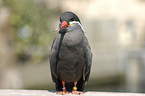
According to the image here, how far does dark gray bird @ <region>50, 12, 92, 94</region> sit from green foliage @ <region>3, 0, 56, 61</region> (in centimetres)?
602

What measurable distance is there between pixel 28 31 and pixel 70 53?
661cm

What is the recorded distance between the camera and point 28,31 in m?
9.76

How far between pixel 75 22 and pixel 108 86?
27.1 ft

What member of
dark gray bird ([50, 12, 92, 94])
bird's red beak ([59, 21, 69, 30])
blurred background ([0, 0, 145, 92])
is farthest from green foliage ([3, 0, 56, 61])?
bird's red beak ([59, 21, 69, 30])

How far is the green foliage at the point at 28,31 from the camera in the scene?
372 inches

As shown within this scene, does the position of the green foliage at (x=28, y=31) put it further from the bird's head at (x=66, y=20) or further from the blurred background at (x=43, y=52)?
the bird's head at (x=66, y=20)

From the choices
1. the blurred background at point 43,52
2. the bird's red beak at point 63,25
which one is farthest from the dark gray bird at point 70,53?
the blurred background at point 43,52

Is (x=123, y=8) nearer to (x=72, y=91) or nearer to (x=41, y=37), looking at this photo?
(x=41, y=37)

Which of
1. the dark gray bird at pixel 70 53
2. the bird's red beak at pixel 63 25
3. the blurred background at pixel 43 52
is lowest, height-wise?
the blurred background at pixel 43 52

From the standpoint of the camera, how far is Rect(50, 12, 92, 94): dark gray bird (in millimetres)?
3375

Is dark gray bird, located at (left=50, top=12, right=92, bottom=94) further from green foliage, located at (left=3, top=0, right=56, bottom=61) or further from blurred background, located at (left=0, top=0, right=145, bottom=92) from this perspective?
green foliage, located at (left=3, top=0, right=56, bottom=61)

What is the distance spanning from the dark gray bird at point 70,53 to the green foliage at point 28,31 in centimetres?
602

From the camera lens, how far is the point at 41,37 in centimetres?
977

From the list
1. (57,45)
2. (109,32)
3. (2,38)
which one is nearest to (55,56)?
(57,45)
